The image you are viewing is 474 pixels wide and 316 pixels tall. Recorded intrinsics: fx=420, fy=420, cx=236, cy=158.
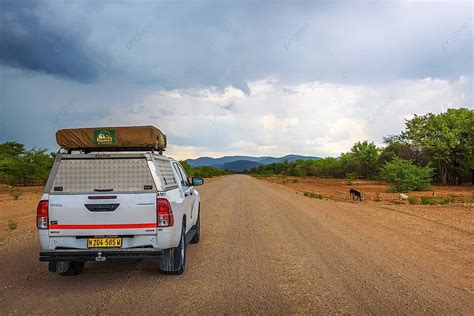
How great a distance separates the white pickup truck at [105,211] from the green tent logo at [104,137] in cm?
45

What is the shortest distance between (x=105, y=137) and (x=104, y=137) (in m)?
0.02

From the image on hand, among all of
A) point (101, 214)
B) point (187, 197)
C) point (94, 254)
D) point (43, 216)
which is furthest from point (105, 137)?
point (187, 197)

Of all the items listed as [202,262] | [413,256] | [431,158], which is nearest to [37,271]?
[202,262]

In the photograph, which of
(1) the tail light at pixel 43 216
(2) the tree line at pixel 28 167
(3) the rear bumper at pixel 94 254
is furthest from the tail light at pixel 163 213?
(2) the tree line at pixel 28 167

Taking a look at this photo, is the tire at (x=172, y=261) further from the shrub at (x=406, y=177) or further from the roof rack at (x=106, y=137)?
the shrub at (x=406, y=177)

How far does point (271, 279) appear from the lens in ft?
21.5

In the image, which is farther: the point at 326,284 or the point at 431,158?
the point at 431,158

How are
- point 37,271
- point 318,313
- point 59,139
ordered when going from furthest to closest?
point 37,271, point 59,139, point 318,313

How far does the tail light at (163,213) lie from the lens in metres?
6.17

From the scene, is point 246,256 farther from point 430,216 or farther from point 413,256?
point 430,216

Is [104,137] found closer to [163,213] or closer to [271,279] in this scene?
[163,213]

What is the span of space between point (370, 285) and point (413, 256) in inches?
108

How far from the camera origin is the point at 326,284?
6.24 meters

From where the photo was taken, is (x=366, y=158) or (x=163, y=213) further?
(x=366, y=158)
